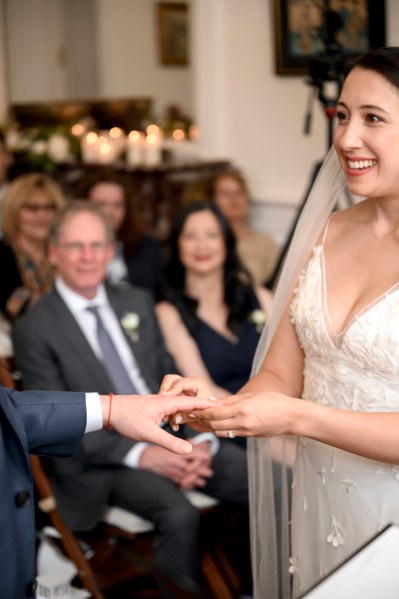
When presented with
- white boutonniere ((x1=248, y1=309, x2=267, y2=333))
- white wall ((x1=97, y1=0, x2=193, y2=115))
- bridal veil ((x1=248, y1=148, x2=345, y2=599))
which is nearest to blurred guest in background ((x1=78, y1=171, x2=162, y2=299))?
white boutonniere ((x1=248, y1=309, x2=267, y2=333))

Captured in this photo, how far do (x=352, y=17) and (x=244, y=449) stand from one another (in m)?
2.63

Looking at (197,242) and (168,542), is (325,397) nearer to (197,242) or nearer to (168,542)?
(168,542)

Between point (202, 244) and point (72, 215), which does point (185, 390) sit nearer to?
point (72, 215)

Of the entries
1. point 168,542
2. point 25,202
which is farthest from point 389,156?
point 25,202

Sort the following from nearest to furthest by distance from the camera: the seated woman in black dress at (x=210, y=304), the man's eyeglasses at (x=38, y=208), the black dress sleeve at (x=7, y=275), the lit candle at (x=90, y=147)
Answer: the seated woman in black dress at (x=210, y=304) → the black dress sleeve at (x=7, y=275) → the man's eyeglasses at (x=38, y=208) → the lit candle at (x=90, y=147)

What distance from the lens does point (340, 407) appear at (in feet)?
6.35

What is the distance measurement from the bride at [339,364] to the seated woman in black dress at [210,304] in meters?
1.10

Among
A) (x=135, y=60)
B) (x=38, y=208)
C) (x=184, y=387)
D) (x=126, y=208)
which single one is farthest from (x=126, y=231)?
(x=135, y=60)

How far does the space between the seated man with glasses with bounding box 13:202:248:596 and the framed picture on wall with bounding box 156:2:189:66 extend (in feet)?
26.6

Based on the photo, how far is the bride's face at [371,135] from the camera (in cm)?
181

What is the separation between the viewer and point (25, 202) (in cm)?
434

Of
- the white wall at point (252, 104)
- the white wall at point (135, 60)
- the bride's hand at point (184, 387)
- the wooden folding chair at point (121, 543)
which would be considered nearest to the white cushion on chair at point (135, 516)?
the wooden folding chair at point (121, 543)

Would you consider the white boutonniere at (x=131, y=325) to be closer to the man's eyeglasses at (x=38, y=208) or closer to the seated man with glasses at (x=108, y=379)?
the seated man with glasses at (x=108, y=379)

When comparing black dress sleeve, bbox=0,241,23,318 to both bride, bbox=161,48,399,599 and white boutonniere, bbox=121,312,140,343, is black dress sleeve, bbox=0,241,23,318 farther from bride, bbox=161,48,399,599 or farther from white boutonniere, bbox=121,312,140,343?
bride, bbox=161,48,399,599
